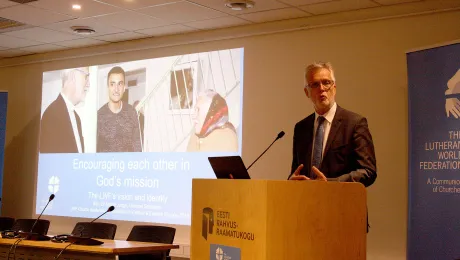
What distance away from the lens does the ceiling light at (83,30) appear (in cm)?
761

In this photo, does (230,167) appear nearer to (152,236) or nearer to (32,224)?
(152,236)

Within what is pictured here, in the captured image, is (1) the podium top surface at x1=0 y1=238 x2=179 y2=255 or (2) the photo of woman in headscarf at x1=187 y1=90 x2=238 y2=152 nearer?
(1) the podium top surface at x1=0 y1=238 x2=179 y2=255

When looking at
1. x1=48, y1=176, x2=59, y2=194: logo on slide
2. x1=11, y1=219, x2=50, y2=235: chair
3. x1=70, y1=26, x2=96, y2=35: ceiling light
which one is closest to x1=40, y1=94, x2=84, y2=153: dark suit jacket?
x1=48, y1=176, x2=59, y2=194: logo on slide

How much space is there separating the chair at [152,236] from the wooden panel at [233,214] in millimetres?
2760

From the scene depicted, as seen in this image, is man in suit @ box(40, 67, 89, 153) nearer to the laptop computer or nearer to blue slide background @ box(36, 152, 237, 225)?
blue slide background @ box(36, 152, 237, 225)

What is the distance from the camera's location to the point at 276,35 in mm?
7008

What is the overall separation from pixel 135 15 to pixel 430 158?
350 cm

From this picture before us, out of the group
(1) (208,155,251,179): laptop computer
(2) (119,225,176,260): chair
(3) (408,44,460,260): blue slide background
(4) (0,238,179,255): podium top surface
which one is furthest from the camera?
(2) (119,225,176,260): chair

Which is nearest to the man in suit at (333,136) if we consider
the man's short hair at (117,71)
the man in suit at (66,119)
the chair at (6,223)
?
the man's short hair at (117,71)

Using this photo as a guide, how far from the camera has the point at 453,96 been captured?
4988 millimetres

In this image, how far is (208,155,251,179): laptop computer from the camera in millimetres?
2863

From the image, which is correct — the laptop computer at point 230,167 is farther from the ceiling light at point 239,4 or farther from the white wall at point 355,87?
the ceiling light at point 239,4

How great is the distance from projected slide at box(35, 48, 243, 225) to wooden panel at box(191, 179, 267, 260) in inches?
169

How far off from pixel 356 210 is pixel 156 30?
5.35 m
